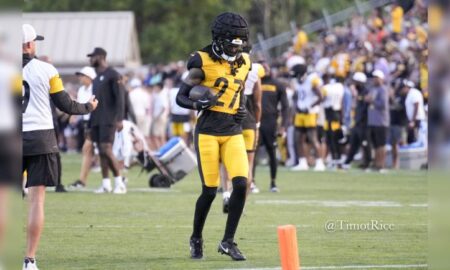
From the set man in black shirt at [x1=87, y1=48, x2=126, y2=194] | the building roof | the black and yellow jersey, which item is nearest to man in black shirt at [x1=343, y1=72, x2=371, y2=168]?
man in black shirt at [x1=87, y1=48, x2=126, y2=194]

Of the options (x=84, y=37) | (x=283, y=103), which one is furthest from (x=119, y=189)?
(x=84, y=37)

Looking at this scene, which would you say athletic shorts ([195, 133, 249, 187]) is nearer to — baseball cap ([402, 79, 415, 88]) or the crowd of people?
the crowd of people

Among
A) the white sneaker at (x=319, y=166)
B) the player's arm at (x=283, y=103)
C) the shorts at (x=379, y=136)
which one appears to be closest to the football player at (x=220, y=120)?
the player's arm at (x=283, y=103)

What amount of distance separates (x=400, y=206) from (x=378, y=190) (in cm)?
379

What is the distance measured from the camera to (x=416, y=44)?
32.4m

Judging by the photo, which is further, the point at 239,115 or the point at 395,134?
the point at 395,134

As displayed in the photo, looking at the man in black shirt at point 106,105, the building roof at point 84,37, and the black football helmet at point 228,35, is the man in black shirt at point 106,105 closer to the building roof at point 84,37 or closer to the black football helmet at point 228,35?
the black football helmet at point 228,35

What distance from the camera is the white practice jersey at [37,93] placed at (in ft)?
29.6

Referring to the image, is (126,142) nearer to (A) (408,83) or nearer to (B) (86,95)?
(B) (86,95)

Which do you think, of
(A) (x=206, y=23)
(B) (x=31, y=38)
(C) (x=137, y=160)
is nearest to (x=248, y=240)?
(B) (x=31, y=38)

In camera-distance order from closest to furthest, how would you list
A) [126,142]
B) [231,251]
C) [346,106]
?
1. [231,251]
2. [126,142]
3. [346,106]

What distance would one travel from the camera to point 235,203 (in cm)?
1059

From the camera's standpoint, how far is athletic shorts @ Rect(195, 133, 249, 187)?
10.6m

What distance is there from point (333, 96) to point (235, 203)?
17.3 metres
